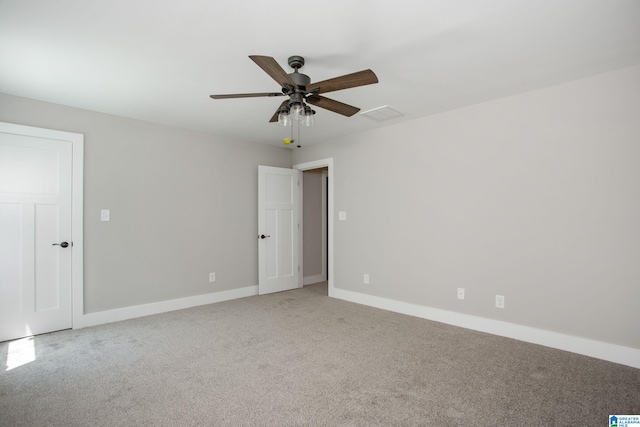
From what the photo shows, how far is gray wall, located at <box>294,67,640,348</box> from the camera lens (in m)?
2.69

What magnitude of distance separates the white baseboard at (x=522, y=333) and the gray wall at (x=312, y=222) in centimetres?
169

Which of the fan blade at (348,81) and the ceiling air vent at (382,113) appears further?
the ceiling air vent at (382,113)

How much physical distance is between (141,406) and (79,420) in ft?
1.06

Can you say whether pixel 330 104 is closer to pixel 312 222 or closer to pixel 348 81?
pixel 348 81

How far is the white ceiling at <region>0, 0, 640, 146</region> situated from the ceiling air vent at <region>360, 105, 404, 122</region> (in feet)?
0.75

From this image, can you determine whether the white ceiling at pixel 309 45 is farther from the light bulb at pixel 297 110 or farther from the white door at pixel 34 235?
the white door at pixel 34 235

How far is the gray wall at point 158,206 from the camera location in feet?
12.0

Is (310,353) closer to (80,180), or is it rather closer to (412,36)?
(412,36)

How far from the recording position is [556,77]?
2.80 metres

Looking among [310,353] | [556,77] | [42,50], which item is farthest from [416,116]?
[42,50]

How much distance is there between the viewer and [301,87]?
7.37ft

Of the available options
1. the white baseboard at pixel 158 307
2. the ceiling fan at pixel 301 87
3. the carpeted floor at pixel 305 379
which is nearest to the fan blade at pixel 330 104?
the ceiling fan at pixel 301 87

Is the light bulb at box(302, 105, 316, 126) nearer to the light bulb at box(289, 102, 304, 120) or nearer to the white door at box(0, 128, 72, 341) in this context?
the light bulb at box(289, 102, 304, 120)

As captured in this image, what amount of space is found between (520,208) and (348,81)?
88.3 inches
